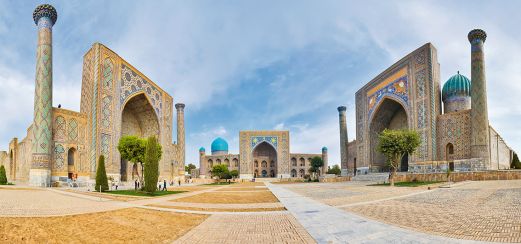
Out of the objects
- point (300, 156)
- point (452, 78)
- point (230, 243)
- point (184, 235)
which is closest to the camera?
point (230, 243)

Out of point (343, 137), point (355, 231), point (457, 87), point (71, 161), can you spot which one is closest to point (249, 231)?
point (355, 231)

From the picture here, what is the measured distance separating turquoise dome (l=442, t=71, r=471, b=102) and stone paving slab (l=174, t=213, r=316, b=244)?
1315 inches

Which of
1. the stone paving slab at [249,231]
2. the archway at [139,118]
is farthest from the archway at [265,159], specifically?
the stone paving slab at [249,231]

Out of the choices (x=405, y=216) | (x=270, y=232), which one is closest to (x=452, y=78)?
(x=405, y=216)

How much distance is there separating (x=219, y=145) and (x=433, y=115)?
50.4 meters

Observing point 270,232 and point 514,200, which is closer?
point 270,232

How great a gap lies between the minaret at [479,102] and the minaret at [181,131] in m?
35.1

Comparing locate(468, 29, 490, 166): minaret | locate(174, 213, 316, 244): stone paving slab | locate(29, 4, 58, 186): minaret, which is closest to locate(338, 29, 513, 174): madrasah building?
locate(468, 29, 490, 166): minaret

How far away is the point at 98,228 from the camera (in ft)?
23.7

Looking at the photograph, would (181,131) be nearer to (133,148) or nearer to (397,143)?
(133,148)

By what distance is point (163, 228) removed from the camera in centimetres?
741

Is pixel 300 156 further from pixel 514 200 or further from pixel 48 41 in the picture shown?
pixel 514 200

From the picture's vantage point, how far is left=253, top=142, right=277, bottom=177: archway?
6706 centimetres

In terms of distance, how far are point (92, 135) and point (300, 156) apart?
50.3 metres
